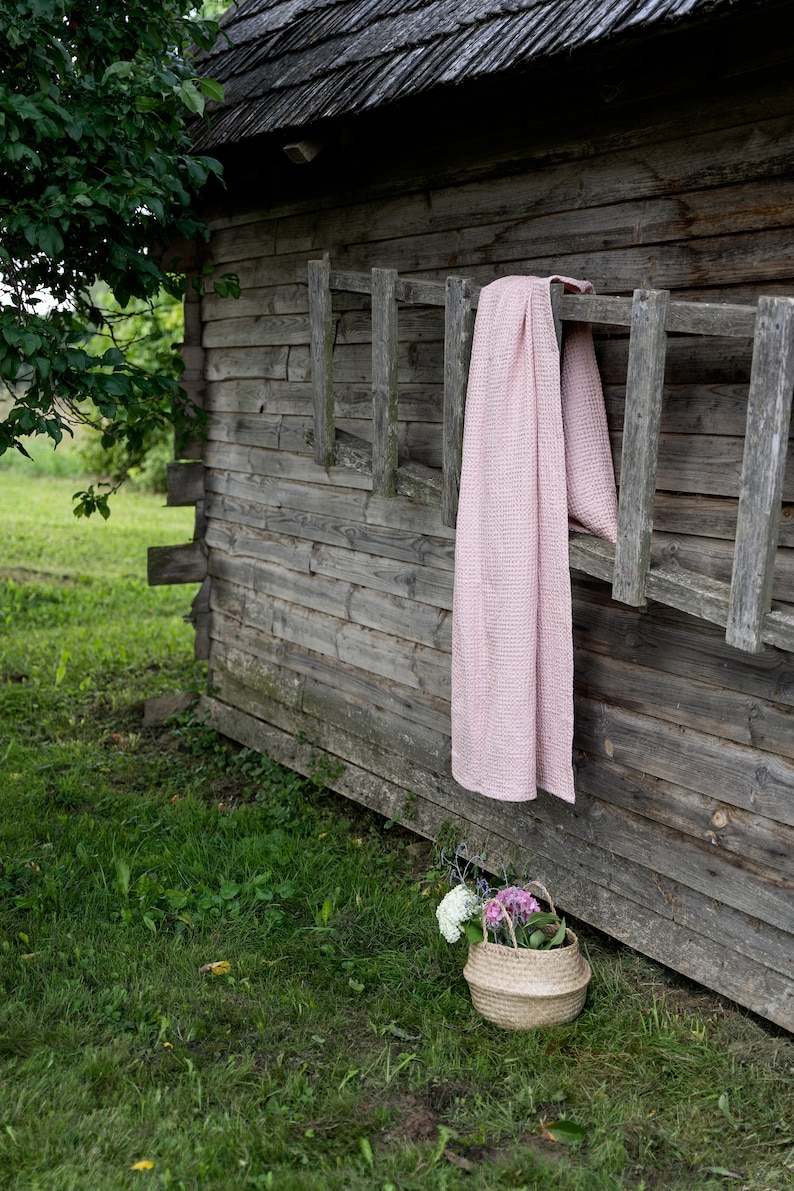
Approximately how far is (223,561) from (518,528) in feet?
10.3

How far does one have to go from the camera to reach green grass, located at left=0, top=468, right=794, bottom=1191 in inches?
116

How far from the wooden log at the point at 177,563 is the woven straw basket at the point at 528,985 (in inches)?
135

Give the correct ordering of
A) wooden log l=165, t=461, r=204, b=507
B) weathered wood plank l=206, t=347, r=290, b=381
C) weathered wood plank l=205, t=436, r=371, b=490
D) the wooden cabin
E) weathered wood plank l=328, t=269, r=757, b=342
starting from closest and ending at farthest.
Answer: weathered wood plank l=328, t=269, r=757, b=342 < the wooden cabin < weathered wood plank l=205, t=436, r=371, b=490 < weathered wood plank l=206, t=347, r=290, b=381 < wooden log l=165, t=461, r=204, b=507

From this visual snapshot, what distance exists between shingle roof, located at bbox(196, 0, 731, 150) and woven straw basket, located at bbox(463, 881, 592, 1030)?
281 centimetres

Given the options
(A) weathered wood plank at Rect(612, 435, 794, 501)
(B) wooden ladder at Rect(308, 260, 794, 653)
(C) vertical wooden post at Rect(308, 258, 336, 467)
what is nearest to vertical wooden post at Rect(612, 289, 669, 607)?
(B) wooden ladder at Rect(308, 260, 794, 653)

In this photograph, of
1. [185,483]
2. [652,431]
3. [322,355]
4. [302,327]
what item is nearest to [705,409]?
[652,431]

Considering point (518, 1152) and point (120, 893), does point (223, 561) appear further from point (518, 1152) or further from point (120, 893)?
point (518, 1152)

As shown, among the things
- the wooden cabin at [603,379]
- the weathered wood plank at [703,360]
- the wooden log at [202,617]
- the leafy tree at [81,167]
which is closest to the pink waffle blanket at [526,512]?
the wooden cabin at [603,379]

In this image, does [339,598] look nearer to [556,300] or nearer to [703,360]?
[556,300]

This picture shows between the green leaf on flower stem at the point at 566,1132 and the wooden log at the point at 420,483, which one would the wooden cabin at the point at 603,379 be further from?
the green leaf on flower stem at the point at 566,1132

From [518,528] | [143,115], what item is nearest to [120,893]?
[518,528]

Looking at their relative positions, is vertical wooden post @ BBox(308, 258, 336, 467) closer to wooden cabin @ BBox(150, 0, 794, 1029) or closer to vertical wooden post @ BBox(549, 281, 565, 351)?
wooden cabin @ BBox(150, 0, 794, 1029)

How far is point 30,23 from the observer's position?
4.00 metres

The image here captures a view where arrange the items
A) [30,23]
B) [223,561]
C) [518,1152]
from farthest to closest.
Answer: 1. [223,561]
2. [30,23]
3. [518,1152]
